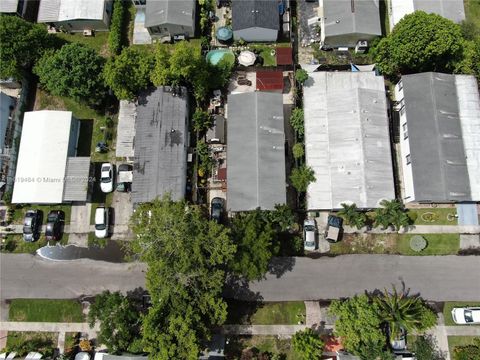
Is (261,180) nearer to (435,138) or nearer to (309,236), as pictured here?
(309,236)

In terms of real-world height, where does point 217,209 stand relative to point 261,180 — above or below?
below

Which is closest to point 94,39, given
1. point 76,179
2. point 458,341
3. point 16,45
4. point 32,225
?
point 16,45

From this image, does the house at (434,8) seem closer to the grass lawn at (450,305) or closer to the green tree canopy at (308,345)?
the grass lawn at (450,305)

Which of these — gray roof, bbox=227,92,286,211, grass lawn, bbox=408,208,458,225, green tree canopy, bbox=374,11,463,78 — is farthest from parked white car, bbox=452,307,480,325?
green tree canopy, bbox=374,11,463,78

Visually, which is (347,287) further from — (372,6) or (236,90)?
(372,6)

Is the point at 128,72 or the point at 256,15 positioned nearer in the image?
the point at 128,72
